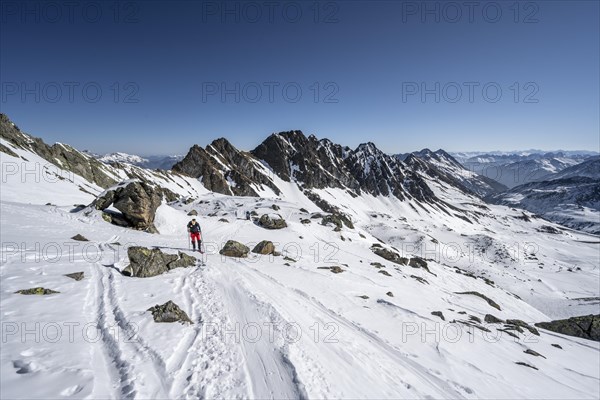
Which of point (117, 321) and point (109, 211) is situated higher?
point (109, 211)

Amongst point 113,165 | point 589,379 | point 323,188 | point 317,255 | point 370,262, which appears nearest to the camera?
point 589,379

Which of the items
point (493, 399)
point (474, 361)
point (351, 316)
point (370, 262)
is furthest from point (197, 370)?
point (370, 262)

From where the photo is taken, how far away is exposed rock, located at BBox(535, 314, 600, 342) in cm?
2209

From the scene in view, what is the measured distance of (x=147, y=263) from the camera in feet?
47.8

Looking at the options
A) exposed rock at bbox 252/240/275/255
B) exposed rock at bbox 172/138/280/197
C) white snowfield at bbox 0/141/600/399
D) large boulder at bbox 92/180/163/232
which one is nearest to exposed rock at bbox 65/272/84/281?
white snowfield at bbox 0/141/600/399

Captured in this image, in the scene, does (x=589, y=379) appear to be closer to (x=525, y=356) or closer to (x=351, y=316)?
(x=525, y=356)

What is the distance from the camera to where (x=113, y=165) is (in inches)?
3861

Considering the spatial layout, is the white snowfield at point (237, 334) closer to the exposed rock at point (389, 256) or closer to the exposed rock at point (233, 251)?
the exposed rock at point (233, 251)

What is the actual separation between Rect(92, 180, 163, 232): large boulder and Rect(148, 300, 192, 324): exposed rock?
17.8 metres

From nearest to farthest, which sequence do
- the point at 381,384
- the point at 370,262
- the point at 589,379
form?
the point at 381,384 → the point at 589,379 → the point at 370,262

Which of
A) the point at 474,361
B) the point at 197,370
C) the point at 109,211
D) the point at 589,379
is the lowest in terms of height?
the point at 589,379

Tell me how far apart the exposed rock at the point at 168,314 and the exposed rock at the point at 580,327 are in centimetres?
3044

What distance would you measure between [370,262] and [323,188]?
445 feet

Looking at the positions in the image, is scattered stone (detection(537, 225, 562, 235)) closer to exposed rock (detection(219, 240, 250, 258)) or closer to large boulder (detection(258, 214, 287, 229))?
large boulder (detection(258, 214, 287, 229))
